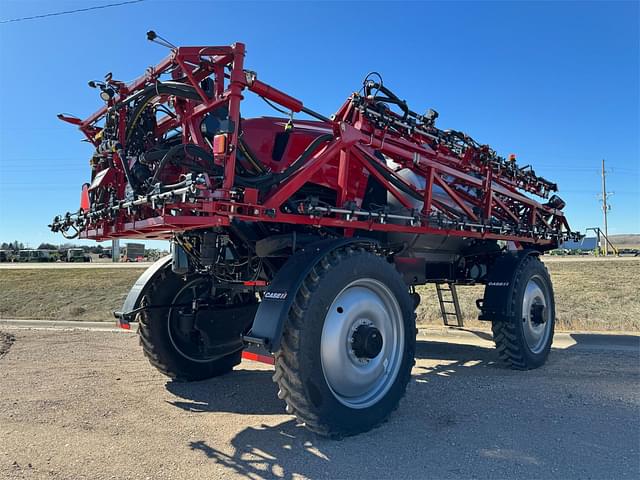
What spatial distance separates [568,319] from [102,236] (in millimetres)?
10930

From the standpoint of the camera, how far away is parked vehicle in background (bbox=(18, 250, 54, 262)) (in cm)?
4640

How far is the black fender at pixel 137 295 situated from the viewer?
5324 mm

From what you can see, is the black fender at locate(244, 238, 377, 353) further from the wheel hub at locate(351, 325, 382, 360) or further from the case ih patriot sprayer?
the wheel hub at locate(351, 325, 382, 360)

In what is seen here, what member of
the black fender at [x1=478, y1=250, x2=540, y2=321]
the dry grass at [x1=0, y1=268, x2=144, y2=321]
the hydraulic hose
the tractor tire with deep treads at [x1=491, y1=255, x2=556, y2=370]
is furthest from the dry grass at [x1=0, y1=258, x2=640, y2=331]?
the hydraulic hose

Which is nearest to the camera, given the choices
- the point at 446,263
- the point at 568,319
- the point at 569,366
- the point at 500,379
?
the point at 500,379

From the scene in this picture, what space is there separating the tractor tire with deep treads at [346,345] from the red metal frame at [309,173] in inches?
22.3

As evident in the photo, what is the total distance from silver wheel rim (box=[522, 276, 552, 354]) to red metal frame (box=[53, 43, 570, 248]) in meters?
0.82

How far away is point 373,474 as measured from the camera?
3285 mm

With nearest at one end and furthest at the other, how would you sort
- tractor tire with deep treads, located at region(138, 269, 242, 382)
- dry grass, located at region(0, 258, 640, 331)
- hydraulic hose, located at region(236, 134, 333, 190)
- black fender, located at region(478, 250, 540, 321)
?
hydraulic hose, located at region(236, 134, 333, 190), tractor tire with deep treads, located at region(138, 269, 242, 382), black fender, located at region(478, 250, 540, 321), dry grass, located at region(0, 258, 640, 331)

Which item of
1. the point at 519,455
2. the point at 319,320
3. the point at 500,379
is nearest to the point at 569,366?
the point at 500,379

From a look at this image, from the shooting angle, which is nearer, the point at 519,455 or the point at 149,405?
the point at 519,455

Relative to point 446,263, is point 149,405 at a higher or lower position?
lower

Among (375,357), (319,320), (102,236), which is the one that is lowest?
(375,357)

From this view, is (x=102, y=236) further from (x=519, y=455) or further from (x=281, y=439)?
(x=519, y=455)
